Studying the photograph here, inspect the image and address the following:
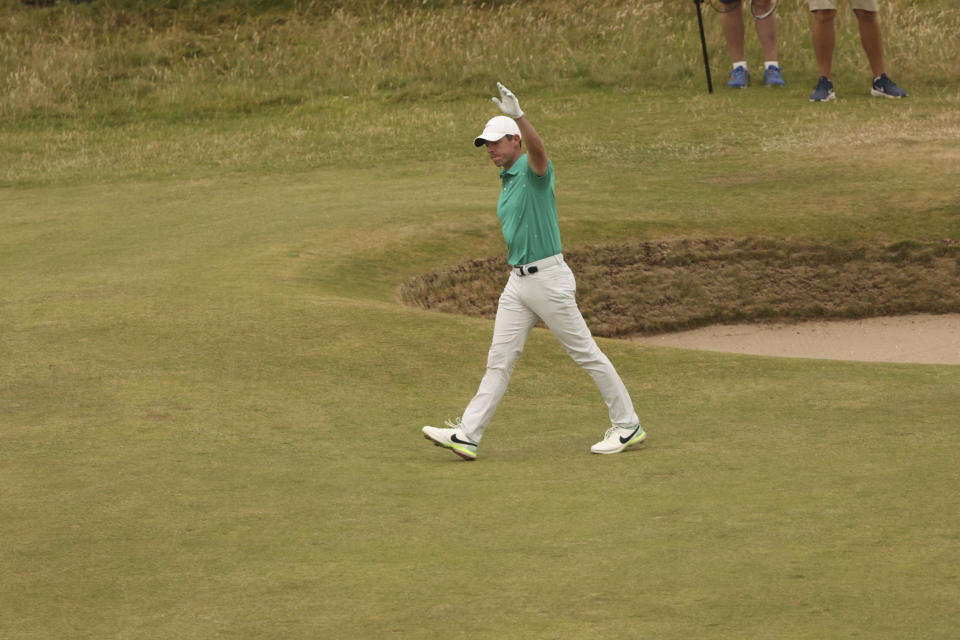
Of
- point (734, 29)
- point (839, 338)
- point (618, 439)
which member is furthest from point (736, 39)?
point (618, 439)

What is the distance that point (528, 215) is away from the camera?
24.4 ft

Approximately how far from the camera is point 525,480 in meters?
7.02

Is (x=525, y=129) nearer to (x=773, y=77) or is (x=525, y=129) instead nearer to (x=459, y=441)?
(x=459, y=441)

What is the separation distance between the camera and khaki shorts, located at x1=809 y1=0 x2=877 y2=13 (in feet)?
63.5

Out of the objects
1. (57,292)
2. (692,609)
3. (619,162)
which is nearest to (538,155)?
(692,609)

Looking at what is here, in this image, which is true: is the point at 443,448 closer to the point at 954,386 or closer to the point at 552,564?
the point at 552,564

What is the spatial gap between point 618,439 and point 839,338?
239 inches

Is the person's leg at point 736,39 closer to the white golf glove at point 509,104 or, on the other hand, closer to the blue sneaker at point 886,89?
the blue sneaker at point 886,89

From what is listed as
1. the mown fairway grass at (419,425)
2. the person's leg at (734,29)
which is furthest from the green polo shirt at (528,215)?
the person's leg at (734,29)

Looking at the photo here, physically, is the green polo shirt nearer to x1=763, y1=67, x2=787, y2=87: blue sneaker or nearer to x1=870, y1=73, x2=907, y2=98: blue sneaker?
x1=870, y1=73, x2=907, y2=98: blue sneaker

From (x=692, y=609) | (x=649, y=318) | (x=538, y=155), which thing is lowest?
(x=649, y=318)

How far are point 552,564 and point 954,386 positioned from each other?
461 centimetres

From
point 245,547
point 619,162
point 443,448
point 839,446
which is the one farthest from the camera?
point 619,162

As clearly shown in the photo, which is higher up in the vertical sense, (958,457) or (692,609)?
(692,609)
